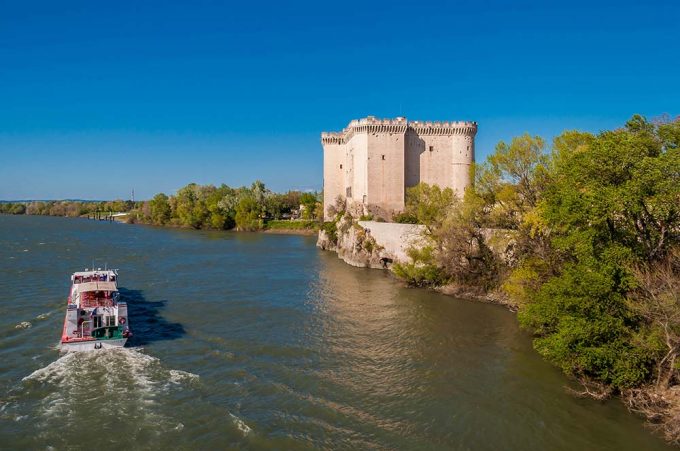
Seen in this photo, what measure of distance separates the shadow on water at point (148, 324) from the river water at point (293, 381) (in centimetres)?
7

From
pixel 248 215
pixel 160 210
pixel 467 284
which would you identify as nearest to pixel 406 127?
pixel 467 284

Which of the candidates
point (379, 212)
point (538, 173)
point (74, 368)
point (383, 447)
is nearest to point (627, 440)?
point (383, 447)

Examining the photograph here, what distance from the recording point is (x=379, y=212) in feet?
145

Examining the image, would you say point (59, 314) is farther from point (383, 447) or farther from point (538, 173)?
point (538, 173)

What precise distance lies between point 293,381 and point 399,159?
32.7 metres

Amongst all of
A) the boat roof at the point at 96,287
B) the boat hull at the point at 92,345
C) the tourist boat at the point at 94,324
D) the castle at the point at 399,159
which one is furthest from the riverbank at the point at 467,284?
the boat roof at the point at 96,287

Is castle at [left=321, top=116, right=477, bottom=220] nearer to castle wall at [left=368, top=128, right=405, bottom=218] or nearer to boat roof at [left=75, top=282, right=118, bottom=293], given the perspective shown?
castle wall at [left=368, top=128, right=405, bottom=218]

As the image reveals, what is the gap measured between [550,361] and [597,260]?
388 cm

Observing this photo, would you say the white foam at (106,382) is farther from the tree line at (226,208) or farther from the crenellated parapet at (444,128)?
the tree line at (226,208)

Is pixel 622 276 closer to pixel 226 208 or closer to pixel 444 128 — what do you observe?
pixel 444 128

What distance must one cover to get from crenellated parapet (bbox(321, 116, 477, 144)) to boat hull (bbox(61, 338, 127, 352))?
1253 inches

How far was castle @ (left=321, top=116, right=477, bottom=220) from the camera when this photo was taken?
4406 cm

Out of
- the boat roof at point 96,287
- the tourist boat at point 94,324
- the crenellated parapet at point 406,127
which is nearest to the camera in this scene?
the tourist boat at point 94,324

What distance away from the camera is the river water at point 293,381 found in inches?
432
